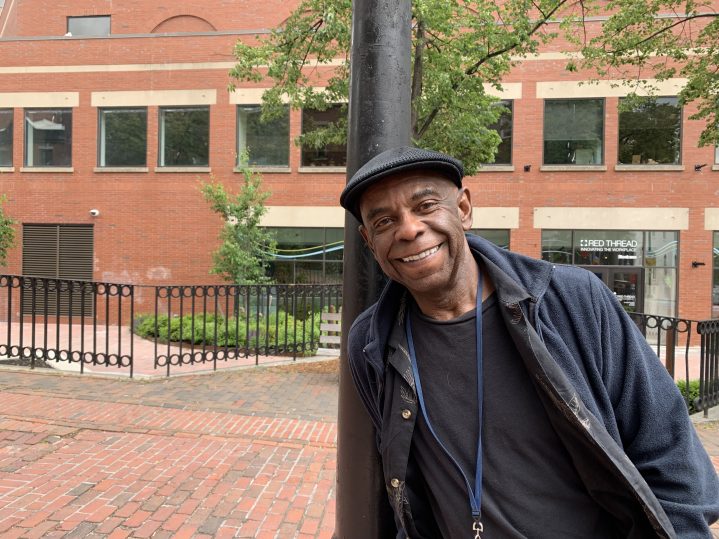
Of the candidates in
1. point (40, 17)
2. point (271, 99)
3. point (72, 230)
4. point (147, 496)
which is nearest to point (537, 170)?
point (271, 99)

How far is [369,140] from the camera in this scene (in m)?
1.90

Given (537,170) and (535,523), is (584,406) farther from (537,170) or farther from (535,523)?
(537,170)

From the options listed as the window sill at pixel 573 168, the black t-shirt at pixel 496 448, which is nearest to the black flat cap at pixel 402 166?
the black t-shirt at pixel 496 448

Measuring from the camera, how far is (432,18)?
626cm

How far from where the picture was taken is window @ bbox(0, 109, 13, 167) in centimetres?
1677

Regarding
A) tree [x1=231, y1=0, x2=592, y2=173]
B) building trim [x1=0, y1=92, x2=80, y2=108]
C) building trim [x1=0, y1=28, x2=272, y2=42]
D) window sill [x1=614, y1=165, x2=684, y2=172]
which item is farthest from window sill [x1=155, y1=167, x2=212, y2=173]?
window sill [x1=614, y1=165, x2=684, y2=172]

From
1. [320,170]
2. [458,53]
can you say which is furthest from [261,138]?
[458,53]

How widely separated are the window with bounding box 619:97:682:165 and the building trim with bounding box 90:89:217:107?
1289 cm

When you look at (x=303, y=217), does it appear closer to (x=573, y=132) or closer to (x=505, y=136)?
(x=505, y=136)

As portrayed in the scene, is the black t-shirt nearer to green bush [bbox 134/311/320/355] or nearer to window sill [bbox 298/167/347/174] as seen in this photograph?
green bush [bbox 134/311/320/355]

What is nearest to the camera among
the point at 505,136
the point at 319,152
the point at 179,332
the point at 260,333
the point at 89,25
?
the point at 260,333

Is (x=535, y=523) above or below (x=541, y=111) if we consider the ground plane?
below

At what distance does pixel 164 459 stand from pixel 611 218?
14.1 meters

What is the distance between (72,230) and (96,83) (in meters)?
5.00
